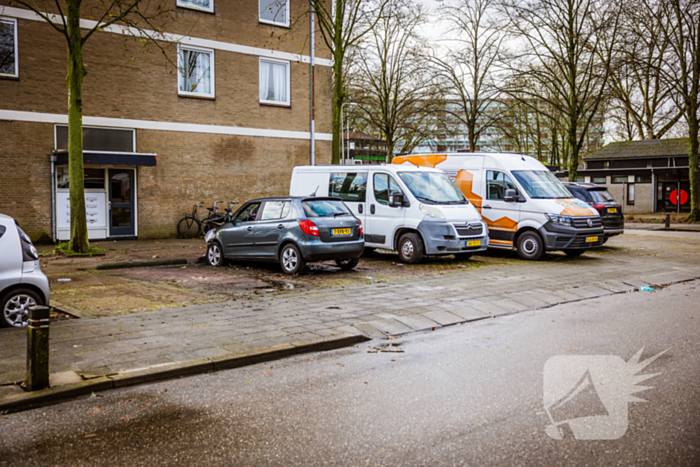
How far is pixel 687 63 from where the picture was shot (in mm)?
32094

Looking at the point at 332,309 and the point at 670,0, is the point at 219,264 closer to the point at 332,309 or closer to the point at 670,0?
the point at 332,309

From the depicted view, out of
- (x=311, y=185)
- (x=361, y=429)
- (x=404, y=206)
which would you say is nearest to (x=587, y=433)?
(x=361, y=429)

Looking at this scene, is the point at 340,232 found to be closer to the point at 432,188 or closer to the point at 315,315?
the point at 432,188

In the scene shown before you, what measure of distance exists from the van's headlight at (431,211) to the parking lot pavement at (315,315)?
1469mm

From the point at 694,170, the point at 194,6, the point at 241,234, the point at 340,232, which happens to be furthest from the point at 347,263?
the point at 694,170

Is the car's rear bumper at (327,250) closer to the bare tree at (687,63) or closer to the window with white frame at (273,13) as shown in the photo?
the window with white frame at (273,13)

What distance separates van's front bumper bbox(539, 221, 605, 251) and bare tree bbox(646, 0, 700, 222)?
19.5 meters

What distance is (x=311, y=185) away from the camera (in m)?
15.7

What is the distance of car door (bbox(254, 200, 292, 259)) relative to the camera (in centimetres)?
1206

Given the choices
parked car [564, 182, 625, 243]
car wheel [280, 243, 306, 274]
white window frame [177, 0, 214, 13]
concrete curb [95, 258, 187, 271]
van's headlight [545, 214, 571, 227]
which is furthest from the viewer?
white window frame [177, 0, 214, 13]

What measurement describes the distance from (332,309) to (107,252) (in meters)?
9.87

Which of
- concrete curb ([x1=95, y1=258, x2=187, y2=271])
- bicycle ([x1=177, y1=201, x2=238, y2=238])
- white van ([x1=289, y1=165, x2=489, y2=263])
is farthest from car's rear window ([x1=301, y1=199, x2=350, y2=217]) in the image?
bicycle ([x1=177, y1=201, x2=238, y2=238])

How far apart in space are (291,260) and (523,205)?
6.23 meters

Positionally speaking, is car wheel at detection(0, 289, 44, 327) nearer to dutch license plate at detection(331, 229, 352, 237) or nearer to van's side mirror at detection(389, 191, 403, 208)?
dutch license plate at detection(331, 229, 352, 237)
